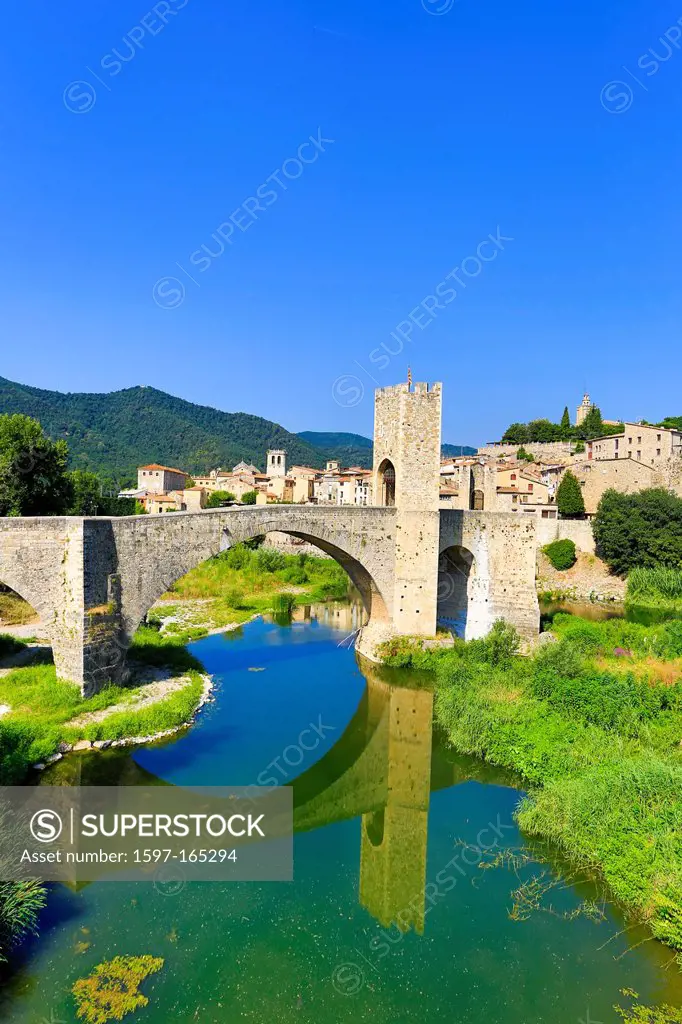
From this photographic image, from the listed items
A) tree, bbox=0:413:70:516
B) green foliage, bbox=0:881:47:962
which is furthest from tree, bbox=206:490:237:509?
green foliage, bbox=0:881:47:962

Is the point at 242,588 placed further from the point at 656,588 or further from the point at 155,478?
the point at 155,478

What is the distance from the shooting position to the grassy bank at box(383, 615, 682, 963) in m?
7.31

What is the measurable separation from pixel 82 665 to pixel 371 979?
7349mm

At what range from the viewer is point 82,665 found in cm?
1121

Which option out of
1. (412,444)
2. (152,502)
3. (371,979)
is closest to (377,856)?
(371,979)

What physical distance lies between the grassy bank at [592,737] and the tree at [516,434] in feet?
143

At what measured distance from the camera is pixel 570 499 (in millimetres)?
34594

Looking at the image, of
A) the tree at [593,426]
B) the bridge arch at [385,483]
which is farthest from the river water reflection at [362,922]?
the tree at [593,426]

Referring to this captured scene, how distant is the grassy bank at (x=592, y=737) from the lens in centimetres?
731

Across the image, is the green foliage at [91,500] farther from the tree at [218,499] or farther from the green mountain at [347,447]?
the green mountain at [347,447]

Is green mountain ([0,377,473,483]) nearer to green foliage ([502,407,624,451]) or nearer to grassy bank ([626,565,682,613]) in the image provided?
green foliage ([502,407,624,451])

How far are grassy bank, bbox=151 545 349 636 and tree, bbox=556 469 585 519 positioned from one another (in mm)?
13465

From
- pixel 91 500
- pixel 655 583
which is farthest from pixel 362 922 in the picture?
pixel 91 500

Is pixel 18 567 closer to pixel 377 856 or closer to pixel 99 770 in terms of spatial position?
pixel 99 770
